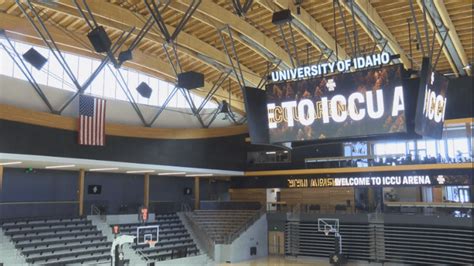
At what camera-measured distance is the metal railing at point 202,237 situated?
30.0 m

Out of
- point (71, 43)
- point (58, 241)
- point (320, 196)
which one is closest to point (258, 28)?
point (71, 43)

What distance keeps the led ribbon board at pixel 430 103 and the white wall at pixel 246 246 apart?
20.5 meters

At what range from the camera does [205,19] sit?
77.2ft

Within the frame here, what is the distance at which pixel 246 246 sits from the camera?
31.1m

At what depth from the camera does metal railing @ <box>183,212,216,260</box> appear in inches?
1182

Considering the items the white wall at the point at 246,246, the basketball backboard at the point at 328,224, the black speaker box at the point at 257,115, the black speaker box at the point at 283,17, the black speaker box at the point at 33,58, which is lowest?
the white wall at the point at 246,246

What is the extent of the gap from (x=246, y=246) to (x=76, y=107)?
1434 cm

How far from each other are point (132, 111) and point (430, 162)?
18904 millimetres

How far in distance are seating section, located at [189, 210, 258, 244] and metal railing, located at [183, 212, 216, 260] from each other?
22 cm

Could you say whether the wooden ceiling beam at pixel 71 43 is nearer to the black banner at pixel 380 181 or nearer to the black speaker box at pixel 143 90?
the black speaker box at pixel 143 90

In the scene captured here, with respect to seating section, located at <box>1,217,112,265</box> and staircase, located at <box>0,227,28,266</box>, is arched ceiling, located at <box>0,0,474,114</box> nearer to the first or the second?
seating section, located at <box>1,217,112,265</box>

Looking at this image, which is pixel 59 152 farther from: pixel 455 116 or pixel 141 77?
pixel 455 116

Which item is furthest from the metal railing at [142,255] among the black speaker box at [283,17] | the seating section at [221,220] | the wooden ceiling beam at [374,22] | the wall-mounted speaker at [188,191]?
the wooden ceiling beam at [374,22]

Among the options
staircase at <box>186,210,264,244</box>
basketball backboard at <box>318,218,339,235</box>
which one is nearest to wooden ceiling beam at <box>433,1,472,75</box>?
basketball backboard at <box>318,218,339,235</box>
